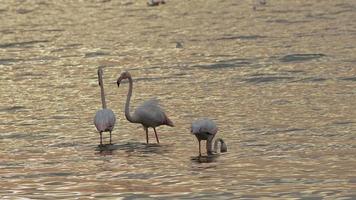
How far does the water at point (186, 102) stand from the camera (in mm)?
15227

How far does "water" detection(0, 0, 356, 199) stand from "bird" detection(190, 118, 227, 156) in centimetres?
25

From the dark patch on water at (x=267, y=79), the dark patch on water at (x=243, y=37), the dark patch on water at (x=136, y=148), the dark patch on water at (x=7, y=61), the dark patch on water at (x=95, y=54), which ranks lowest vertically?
the dark patch on water at (x=136, y=148)

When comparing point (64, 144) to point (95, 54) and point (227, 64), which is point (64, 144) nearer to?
point (227, 64)

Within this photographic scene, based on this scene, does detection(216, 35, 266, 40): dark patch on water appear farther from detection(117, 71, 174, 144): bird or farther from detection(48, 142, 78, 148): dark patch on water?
detection(48, 142, 78, 148): dark patch on water

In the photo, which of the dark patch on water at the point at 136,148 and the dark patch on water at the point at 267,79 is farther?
the dark patch on water at the point at 267,79

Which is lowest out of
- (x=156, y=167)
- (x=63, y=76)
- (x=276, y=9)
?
(x=156, y=167)

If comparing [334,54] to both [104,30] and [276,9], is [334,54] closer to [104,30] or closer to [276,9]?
[104,30]

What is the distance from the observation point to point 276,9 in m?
46.7

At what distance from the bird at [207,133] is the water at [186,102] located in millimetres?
254

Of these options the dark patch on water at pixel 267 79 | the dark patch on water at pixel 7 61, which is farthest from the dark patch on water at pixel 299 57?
the dark patch on water at pixel 7 61

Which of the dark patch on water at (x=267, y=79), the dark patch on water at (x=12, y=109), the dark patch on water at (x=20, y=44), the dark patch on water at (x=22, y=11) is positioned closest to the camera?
the dark patch on water at (x=12, y=109)

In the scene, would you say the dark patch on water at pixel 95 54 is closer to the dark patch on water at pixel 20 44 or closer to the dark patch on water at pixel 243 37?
the dark patch on water at pixel 20 44

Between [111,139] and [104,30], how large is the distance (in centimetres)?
2102

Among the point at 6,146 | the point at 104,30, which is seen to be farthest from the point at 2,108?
the point at 104,30
